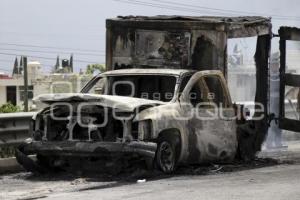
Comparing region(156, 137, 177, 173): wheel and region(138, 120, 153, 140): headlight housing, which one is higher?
region(138, 120, 153, 140): headlight housing

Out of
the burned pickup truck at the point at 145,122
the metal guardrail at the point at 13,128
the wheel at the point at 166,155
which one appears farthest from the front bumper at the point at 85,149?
the metal guardrail at the point at 13,128

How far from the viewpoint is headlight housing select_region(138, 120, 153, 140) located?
9297 mm

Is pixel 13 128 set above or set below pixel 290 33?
below

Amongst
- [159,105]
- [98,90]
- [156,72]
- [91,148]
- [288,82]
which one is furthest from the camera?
[288,82]

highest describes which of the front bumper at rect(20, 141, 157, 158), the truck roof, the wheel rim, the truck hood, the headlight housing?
the truck roof

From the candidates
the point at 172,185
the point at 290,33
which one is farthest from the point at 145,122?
the point at 290,33

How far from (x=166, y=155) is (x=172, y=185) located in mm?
1190

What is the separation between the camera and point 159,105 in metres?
9.76

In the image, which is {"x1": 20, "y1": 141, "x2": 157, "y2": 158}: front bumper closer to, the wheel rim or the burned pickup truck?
the burned pickup truck

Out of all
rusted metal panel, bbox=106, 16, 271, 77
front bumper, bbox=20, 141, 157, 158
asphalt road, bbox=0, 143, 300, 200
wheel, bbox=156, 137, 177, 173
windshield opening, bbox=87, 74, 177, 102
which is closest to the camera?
asphalt road, bbox=0, 143, 300, 200

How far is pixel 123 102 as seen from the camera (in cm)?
925

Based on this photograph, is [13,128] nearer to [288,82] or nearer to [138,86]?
[138,86]

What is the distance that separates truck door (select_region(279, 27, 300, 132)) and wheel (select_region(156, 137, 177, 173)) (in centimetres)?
365

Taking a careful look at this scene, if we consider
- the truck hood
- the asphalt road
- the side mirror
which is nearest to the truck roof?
the side mirror
